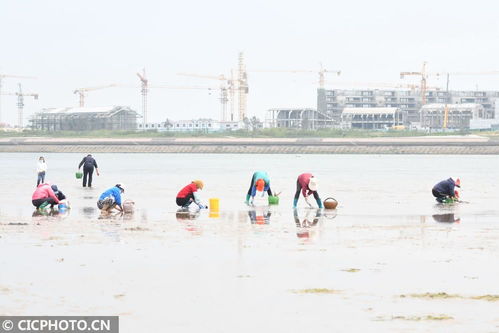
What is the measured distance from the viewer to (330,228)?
1139 inches

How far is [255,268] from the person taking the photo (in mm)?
20297

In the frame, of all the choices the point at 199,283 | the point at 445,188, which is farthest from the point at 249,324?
the point at 445,188

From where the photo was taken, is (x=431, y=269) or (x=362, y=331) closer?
(x=362, y=331)

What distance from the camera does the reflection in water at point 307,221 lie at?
2736 centimetres

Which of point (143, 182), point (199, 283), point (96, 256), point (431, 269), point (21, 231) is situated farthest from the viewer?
point (143, 182)

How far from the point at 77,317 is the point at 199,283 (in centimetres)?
370

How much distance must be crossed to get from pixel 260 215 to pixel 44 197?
6.52 metres

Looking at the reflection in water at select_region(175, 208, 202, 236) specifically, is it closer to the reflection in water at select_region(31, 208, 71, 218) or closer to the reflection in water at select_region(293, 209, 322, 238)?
the reflection in water at select_region(293, 209, 322, 238)

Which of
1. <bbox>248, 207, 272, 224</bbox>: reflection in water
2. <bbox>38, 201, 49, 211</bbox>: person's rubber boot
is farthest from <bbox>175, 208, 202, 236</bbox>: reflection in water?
<bbox>38, 201, 49, 211</bbox>: person's rubber boot

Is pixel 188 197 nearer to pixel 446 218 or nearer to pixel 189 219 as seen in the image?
pixel 189 219

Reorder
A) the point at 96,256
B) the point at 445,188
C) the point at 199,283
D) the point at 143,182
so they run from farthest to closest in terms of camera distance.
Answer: the point at 143,182 → the point at 445,188 → the point at 96,256 → the point at 199,283

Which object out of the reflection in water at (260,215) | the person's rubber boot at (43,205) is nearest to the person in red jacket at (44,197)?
the person's rubber boot at (43,205)

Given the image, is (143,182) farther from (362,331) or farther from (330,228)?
(362,331)

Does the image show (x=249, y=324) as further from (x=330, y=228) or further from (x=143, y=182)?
(x=143, y=182)
